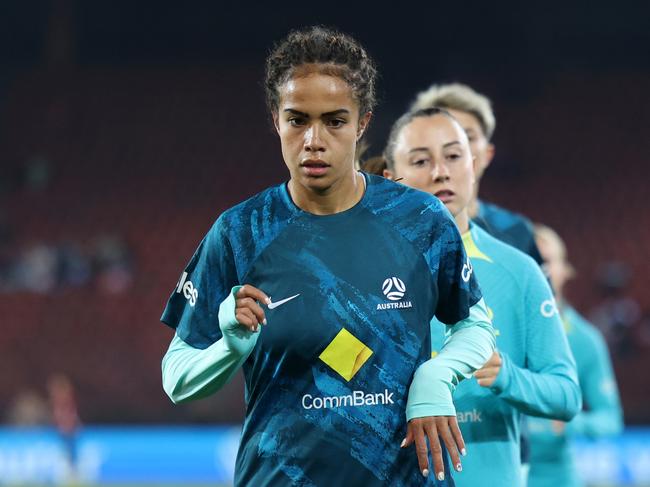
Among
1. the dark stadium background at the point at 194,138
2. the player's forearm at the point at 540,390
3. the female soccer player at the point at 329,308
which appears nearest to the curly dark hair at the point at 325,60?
the female soccer player at the point at 329,308

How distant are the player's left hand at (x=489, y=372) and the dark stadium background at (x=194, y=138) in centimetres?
1361

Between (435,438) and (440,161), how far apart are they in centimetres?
139

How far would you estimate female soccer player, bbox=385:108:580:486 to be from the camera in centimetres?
357

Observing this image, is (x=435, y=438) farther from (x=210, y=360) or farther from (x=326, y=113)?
(x=326, y=113)

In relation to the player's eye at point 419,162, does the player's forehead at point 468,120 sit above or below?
above

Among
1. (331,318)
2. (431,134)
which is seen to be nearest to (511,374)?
(431,134)

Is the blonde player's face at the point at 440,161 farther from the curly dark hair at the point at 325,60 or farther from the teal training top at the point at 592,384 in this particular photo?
the teal training top at the point at 592,384

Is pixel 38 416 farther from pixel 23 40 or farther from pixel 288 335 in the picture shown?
pixel 288 335

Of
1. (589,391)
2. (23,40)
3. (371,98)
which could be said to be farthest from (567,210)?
(371,98)

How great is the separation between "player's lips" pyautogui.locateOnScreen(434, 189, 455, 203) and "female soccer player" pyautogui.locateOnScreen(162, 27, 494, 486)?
2.90 ft

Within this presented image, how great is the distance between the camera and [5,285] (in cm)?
1784

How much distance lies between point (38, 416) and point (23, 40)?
9305 mm

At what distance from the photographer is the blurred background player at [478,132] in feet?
15.5

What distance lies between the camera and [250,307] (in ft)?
8.20
